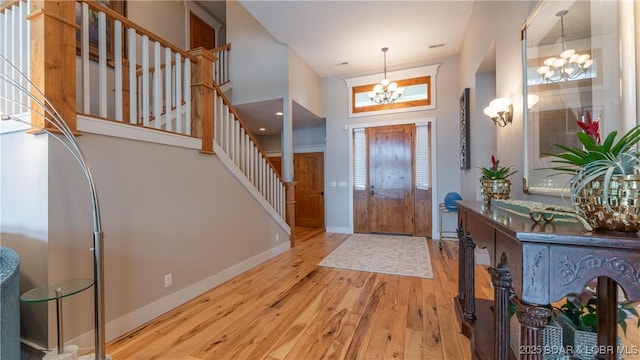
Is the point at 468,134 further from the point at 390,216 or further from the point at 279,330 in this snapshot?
the point at 279,330

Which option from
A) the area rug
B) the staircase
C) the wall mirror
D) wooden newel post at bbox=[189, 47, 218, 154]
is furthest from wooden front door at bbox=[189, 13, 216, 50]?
the wall mirror

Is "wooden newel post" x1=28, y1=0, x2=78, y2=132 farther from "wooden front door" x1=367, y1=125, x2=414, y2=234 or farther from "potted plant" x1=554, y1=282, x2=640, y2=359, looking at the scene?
"wooden front door" x1=367, y1=125, x2=414, y2=234

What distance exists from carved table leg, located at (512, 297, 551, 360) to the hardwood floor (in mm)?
986

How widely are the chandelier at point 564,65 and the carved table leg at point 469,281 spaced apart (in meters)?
1.16

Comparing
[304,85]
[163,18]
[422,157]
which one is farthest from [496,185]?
[163,18]

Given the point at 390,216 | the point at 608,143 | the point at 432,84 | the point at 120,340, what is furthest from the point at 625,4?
the point at 390,216

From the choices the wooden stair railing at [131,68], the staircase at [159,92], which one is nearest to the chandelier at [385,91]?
the staircase at [159,92]

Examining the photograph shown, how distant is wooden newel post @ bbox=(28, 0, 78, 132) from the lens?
5.22 ft

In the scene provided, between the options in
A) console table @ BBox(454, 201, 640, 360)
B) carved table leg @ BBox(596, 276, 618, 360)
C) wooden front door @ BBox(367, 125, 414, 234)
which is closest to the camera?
console table @ BBox(454, 201, 640, 360)

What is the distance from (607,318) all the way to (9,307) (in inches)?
115

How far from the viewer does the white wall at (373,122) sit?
496 cm

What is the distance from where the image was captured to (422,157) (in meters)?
5.22

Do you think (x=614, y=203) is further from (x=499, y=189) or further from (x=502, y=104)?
(x=502, y=104)

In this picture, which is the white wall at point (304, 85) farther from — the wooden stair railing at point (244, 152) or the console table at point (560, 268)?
the console table at point (560, 268)
